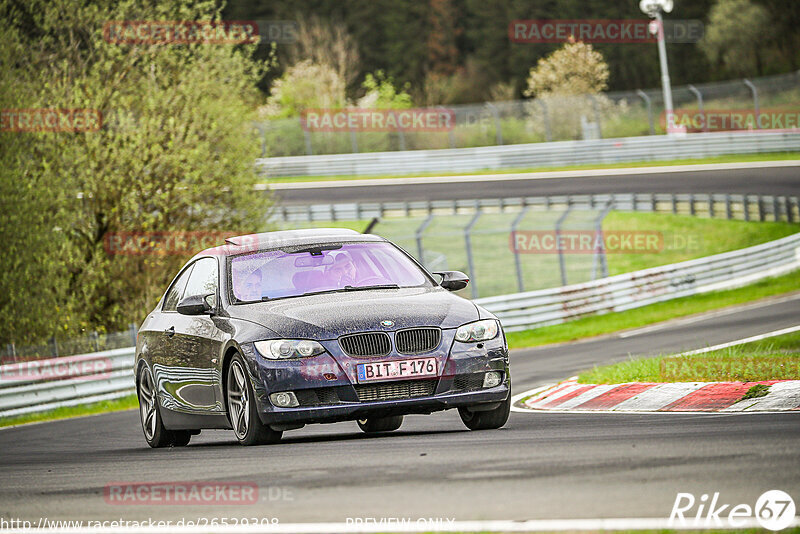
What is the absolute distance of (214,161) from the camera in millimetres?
27500

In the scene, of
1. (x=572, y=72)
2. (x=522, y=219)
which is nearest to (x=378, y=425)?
(x=522, y=219)

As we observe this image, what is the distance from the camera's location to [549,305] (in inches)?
1125

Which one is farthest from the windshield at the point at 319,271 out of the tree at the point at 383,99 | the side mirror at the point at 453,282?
the tree at the point at 383,99

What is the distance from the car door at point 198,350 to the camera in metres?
9.83

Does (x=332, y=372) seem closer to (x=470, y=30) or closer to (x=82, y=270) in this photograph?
(x=82, y=270)

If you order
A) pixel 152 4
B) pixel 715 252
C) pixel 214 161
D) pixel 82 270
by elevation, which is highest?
pixel 152 4

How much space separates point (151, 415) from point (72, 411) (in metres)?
9.60

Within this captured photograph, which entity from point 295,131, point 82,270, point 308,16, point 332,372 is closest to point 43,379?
point 82,270

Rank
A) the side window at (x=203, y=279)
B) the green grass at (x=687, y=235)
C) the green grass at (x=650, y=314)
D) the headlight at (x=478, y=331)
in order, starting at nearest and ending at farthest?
the headlight at (x=478, y=331) → the side window at (x=203, y=279) → the green grass at (x=650, y=314) → the green grass at (x=687, y=235)

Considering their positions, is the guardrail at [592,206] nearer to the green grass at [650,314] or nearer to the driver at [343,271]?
the green grass at [650,314]

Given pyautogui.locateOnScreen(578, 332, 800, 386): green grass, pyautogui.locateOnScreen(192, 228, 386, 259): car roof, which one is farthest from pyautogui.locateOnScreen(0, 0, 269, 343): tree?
pyautogui.locateOnScreen(192, 228, 386, 259): car roof

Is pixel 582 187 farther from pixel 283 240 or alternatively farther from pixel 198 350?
pixel 198 350

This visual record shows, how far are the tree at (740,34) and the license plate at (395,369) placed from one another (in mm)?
78691

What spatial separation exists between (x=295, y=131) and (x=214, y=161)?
32.0 m
